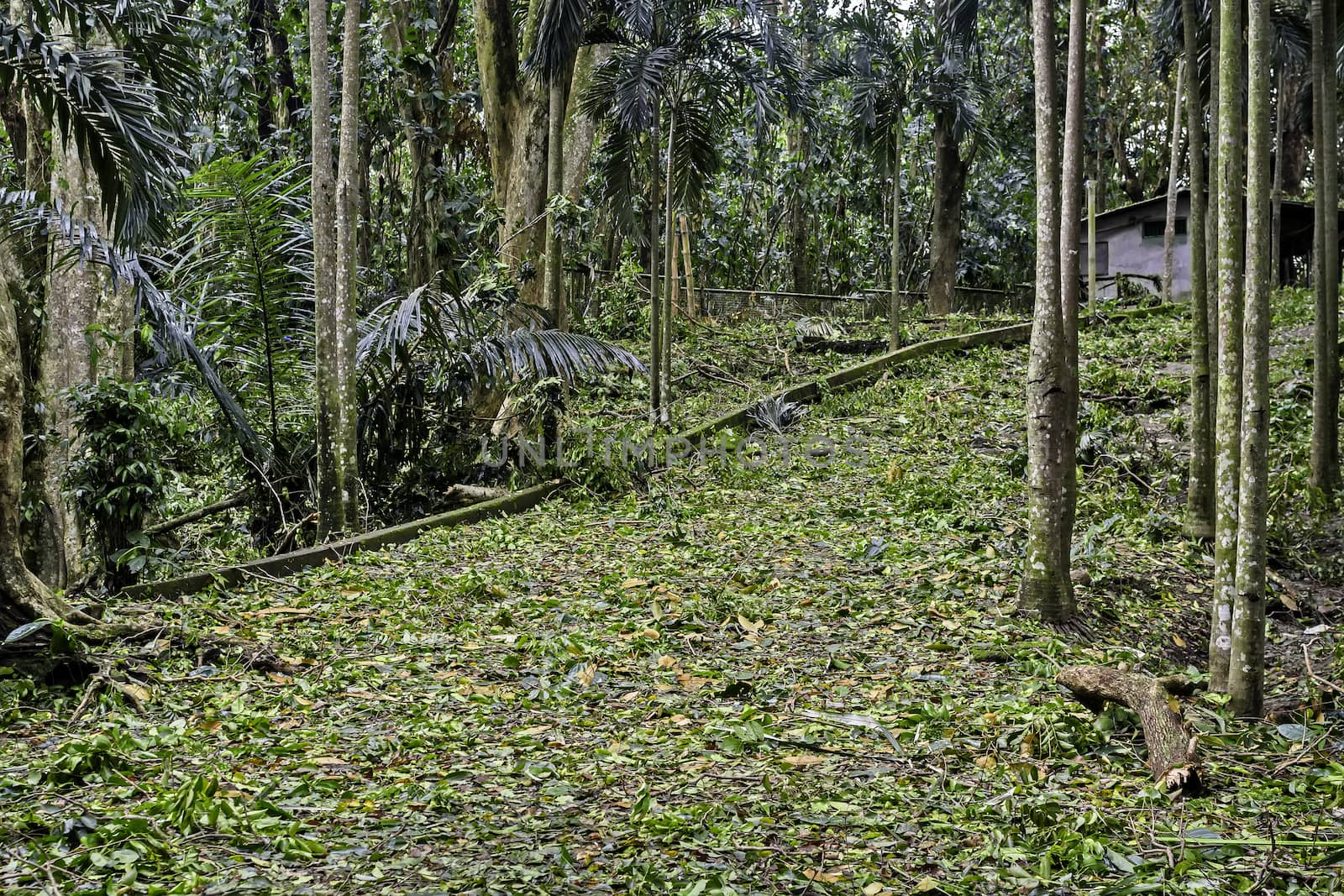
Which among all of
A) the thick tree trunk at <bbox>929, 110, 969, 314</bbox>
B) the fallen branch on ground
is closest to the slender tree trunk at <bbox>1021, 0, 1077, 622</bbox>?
the fallen branch on ground

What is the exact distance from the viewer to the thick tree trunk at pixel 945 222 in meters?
22.8

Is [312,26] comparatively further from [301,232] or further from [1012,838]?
Result: [1012,838]

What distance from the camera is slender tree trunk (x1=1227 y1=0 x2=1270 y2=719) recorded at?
503cm

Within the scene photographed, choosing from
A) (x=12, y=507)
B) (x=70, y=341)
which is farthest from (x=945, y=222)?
(x=12, y=507)

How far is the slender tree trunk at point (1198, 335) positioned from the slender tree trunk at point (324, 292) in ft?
20.8

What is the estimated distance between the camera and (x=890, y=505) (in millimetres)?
10578

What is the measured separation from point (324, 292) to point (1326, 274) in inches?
331

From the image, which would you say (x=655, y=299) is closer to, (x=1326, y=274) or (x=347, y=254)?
(x=347, y=254)

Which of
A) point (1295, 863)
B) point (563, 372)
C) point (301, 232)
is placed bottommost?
point (1295, 863)

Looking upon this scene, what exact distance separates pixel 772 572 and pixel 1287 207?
73.4 ft

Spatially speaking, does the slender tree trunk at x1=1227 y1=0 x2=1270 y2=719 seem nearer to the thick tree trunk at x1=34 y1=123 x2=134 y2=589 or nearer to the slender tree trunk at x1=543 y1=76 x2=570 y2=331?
the thick tree trunk at x1=34 y1=123 x2=134 y2=589

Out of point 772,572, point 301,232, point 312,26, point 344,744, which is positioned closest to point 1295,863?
point 344,744

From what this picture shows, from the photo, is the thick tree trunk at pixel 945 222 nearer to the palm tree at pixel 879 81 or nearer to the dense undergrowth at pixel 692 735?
the palm tree at pixel 879 81

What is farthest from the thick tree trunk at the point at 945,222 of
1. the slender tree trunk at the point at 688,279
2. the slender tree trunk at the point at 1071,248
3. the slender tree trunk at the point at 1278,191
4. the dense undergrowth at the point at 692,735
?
A: the slender tree trunk at the point at 1071,248
